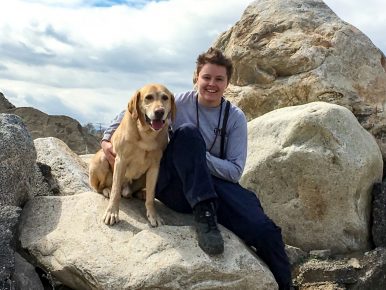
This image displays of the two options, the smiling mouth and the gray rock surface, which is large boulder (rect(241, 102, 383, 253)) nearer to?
the smiling mouth

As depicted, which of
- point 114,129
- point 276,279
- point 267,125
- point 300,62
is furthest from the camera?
point 300,62

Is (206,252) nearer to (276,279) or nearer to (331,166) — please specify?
(276,279)

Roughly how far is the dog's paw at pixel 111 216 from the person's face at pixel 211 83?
149 cm

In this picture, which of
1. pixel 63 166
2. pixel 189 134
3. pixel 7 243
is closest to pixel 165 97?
pixel 189 134

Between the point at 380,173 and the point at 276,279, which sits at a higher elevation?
the point at 380,173

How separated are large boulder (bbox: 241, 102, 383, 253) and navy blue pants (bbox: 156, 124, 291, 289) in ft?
4.86

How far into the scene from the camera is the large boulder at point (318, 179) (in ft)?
23.0

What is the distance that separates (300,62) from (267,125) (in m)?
1.63

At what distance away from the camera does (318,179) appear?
23.0ft

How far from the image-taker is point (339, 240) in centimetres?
706

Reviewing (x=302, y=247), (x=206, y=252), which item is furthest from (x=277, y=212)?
(x=206, y=252)

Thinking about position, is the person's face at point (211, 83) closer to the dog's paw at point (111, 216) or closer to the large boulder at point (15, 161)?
the dog's paw at point (111, 216)

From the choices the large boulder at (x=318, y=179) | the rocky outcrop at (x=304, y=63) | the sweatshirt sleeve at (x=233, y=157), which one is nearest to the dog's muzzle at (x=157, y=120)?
the sweatshirt sleeve at (x=233, y=157)

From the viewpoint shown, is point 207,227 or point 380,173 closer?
point 207,227
